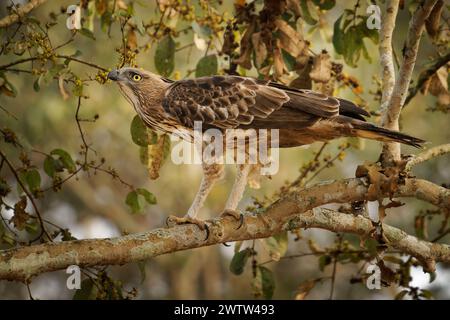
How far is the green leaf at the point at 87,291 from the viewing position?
16.3 ft

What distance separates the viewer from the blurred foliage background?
5148mm

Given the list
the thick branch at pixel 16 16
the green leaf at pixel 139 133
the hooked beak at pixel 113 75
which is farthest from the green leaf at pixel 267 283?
the thick branch at pixel 16 16

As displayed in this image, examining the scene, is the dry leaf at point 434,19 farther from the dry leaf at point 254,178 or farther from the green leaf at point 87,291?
the green leaf at point 87,291

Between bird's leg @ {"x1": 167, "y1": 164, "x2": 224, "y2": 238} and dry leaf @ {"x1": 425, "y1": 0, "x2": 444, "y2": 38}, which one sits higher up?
dry leaf @ {"x1": 425, "y1": 0, "x2": 444, "y2": 38}

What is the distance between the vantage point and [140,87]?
17.4 feet

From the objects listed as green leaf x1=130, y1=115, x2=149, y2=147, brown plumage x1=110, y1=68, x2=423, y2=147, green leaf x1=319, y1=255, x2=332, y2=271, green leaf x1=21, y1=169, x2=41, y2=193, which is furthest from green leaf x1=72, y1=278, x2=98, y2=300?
green leaf x1=319, y1=255, x2=332, y2=271

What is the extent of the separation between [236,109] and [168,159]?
5888 millimetres

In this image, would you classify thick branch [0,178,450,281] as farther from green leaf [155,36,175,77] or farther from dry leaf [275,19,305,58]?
green leaf [155,36,175,77]

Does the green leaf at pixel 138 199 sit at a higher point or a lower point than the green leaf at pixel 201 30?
lower

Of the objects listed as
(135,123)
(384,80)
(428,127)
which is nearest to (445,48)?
(384,80)

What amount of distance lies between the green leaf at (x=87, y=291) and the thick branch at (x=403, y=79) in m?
1.96

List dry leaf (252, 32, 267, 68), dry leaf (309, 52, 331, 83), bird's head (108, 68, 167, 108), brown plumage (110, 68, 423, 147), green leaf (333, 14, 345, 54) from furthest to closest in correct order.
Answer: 1. green leaf (333, 14, 345, 54)
2. dry leaf (252, 32, 267, 68)
3. dry leaf (309, 52, 331, 83)
4. bird's head (108, 68, 167, 108)
5. brown plumage (110, 68, 423, 147)

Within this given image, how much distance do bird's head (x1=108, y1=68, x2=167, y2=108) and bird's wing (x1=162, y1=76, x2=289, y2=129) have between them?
111mm

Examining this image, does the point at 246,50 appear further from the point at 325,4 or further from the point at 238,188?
the point at 238,188
